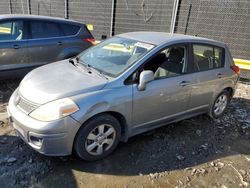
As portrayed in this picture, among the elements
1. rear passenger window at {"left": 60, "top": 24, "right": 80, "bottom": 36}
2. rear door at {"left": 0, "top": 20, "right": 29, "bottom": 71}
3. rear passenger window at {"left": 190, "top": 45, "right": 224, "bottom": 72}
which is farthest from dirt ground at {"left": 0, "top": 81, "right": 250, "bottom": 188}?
rear passenger window at {"left": 60, "top": 24, "right": 80, "bottom": 36}

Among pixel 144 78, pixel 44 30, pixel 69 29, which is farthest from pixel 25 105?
pixel 69 29

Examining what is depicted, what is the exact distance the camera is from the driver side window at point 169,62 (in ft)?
12.8

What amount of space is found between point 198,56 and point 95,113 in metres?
2.19

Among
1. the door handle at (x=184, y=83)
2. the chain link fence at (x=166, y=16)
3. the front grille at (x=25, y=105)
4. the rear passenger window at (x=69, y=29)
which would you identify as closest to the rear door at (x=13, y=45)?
the rear passenger window at (x=69, y=29)

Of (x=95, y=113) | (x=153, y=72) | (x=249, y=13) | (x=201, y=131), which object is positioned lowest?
(x=201, y=131)

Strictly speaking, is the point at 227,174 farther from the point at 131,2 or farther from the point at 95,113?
the point at 131,2

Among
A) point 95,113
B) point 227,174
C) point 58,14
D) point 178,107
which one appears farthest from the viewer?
point 58,14

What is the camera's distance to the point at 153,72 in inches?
152

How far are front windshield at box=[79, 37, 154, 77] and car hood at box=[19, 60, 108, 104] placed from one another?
0.24 meters

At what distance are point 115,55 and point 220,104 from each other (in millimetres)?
2459

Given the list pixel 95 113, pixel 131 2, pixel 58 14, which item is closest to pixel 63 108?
pixel 95 113

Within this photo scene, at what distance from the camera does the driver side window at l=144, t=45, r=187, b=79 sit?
389 cm

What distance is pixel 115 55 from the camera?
414 cm

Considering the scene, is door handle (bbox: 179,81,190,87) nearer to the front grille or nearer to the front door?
the front door
